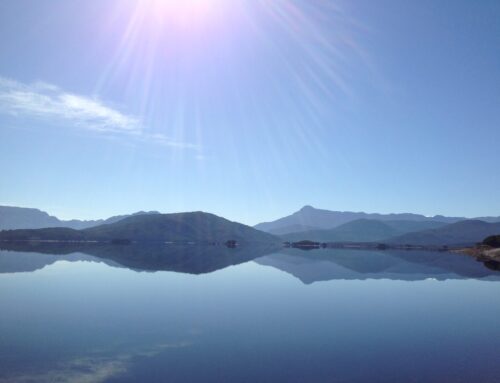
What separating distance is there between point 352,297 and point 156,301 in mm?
29705

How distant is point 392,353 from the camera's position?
29.2 meters

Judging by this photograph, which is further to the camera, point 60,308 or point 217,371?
point 60,308

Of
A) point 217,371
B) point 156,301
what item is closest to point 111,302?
point 156,301

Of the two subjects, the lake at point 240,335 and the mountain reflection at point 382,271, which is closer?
the lake at point 240,335

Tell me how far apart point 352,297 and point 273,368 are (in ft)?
119

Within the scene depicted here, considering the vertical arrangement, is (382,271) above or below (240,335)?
above

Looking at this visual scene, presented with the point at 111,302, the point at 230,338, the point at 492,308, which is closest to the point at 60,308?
the point at 111,302

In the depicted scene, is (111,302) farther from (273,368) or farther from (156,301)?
(273,368)

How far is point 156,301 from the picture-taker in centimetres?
4941

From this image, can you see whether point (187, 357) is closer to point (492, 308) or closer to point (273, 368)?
point (273, 368)

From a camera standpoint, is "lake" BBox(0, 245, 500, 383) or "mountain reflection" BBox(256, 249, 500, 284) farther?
"mountain reflection" BBox(256, 249, 500, 284)

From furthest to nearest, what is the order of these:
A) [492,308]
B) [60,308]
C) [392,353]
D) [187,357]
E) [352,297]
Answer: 1. [352,297]
2. [492,308]
3. [60,308]
4. [392,353]
5. [187,357]

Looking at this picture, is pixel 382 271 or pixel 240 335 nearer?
pixel 240 335

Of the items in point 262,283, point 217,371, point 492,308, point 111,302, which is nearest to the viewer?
point 217,371
